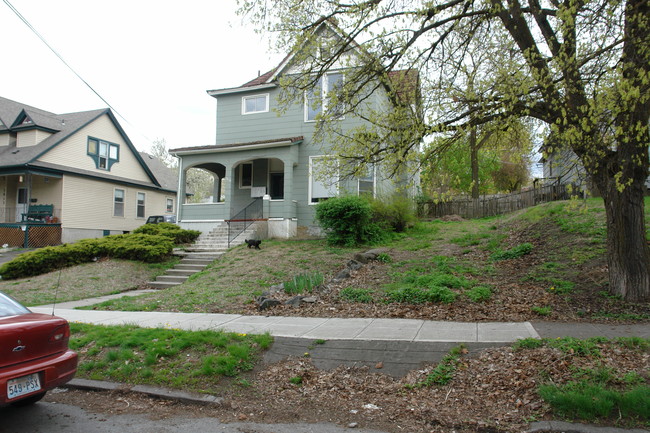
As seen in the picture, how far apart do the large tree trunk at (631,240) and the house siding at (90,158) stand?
26.3 meters

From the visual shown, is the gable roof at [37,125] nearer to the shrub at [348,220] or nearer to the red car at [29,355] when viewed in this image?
the shrub at [348,220]

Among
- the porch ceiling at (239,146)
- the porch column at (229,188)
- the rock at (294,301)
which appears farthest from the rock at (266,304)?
the porch column at (229,188)

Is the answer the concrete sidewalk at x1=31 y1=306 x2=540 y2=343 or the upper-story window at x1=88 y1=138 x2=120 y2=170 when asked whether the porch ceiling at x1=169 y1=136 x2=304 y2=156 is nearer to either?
the upper-story window at x1=88 y1=138 x2=120 y2=170

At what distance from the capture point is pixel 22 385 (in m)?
4.01

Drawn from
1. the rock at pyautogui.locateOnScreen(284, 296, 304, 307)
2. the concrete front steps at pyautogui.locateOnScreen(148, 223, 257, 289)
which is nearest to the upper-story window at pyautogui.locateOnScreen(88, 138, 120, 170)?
the concrete front steps at pyautogui.locateOnScreen(148, 223, 257, 289)

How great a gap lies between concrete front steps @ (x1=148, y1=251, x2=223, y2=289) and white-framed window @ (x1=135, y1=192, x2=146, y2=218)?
1507 centimetres

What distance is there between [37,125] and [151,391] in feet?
81.3

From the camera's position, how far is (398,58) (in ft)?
29.7

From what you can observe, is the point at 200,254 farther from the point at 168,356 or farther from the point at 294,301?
the point at 168,356

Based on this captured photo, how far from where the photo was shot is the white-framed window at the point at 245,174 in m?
20.7

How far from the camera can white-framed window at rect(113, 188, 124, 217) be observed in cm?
2762

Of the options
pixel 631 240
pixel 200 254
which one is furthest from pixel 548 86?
pixel 200 254

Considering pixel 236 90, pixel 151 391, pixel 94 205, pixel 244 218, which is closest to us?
pixel 151 391

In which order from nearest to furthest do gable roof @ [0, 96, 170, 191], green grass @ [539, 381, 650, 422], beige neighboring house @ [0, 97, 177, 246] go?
green grass @ [539, 381, 650, 422] < beige neighboring house @ [0, 97, 177, 246] < gable roof @ [0, 96, 170, 191]
